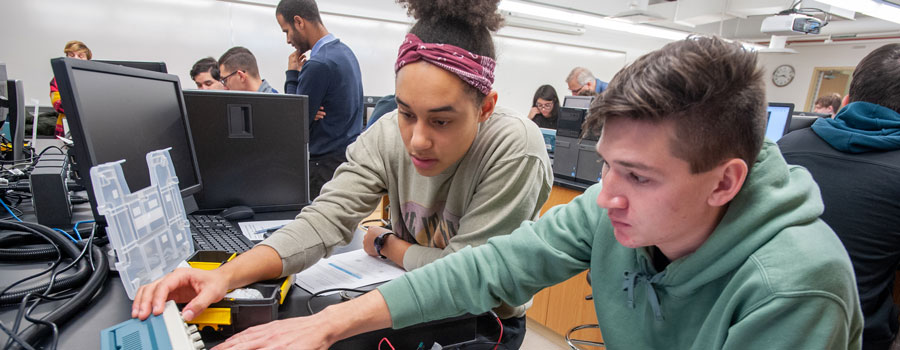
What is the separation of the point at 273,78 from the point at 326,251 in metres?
4.68

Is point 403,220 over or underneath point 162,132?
underneath

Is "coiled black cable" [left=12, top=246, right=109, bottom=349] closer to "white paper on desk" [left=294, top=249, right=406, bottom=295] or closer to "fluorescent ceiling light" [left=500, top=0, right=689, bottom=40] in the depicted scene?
"white paper on desk" [left=294, top=249, right=406, bottom=295]

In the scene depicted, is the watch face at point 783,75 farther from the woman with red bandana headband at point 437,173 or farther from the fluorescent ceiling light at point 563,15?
the woman with red bandana headband at point 437,173

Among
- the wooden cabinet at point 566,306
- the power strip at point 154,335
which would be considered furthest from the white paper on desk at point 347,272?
the wooden cabinet at point 566,306

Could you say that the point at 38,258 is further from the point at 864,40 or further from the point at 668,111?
the point at 864,40

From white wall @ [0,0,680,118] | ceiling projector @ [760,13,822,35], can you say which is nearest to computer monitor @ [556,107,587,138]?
white wall @ [0,0,680,118]

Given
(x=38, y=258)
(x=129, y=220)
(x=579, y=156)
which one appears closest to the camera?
(x=129, y=220)

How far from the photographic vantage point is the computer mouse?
1286 millimetres

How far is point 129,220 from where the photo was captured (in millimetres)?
687

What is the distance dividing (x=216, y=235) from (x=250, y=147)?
34cm

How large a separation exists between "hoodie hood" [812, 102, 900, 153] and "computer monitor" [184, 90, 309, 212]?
5.57 feet

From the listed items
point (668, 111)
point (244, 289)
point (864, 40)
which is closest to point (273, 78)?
point (244, 289)

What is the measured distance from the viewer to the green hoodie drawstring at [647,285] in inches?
27.7

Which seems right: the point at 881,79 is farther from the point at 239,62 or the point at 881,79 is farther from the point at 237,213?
the point at 239,62
